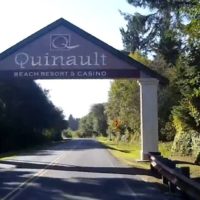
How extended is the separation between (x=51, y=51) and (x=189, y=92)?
363 inches

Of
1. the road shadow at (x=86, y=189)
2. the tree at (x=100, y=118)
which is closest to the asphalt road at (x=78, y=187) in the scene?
the road shadow at (x=86, y=189)

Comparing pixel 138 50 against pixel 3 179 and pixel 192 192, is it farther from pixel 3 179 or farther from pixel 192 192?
pixel 192 192

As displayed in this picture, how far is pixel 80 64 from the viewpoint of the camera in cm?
3178

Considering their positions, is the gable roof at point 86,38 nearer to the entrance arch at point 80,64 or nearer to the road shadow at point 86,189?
the entrance arch at point 80,64

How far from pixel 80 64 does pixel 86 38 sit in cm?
163

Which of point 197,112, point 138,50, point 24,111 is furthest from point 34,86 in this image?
point 197,112

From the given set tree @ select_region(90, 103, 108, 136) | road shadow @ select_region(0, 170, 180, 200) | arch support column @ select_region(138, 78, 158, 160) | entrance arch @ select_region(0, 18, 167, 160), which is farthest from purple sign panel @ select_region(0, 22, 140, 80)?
tree @ select_region(90, 103, 108, 136)

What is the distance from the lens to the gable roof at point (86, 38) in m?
31.8

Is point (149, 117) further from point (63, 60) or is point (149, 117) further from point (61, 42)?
point (61, 42)

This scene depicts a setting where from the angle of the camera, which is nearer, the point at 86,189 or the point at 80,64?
the point at 86,189

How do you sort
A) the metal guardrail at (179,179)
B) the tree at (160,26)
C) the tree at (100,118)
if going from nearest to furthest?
the metal guardrail at (179,179) → the tree at (160,26) → the tree at (100,118)

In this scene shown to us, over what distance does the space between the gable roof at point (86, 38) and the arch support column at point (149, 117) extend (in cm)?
52

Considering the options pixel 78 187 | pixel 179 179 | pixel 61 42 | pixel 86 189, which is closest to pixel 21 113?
pixel 61 42

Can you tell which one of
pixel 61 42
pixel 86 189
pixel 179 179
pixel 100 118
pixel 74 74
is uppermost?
pixel 100 118
